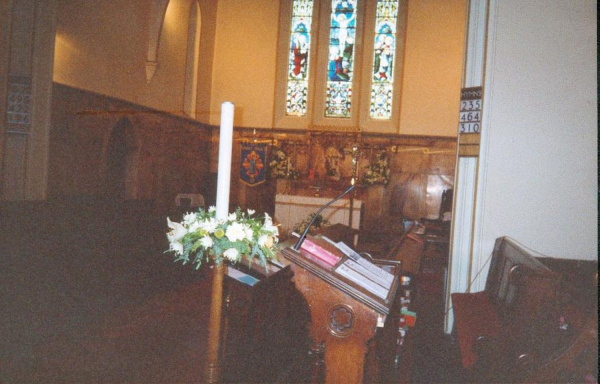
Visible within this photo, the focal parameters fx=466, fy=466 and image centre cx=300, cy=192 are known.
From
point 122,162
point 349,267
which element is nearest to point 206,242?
point 349,267

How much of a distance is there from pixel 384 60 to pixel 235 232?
930 cm

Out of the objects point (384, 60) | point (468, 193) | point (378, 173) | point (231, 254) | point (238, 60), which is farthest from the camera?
point (238, 60)

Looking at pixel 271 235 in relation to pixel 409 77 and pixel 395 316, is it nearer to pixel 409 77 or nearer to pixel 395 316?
pixel 395 316

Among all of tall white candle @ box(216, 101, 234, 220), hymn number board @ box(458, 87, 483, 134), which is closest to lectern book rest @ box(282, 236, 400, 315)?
tall white candle @ box(216, 101, 234, 220)

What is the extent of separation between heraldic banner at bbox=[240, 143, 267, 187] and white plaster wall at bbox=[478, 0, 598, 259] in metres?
6.67

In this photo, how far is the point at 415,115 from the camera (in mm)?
10133

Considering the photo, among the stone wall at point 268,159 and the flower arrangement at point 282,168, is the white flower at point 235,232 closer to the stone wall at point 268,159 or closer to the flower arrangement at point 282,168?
the stone wall at point 268,159

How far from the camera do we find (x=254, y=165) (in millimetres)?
10102

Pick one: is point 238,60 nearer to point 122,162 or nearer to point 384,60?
point 384,60

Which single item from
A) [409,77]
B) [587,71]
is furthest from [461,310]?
[409,77]

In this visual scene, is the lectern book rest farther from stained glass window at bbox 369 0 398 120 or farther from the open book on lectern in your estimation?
stained glass window at bbox 369 0 398 120

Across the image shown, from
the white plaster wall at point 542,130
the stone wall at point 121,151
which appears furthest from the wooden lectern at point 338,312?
the stone wall at point 121,151

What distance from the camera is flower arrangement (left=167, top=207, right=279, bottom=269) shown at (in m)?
1.77

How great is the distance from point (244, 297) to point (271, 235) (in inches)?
11.0
